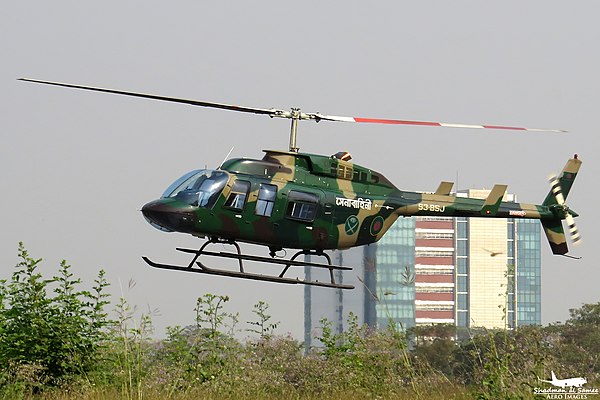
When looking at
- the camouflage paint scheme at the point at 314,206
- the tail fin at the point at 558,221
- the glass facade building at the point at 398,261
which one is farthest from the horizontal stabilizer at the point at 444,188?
the glass facade building at the point at 398,261

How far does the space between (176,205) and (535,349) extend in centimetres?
714

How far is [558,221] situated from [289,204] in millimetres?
6027

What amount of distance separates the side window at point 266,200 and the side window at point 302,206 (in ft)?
0.91

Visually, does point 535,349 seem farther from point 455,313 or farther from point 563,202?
point 455,313

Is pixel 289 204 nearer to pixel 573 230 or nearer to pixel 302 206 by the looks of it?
pixel 302 206

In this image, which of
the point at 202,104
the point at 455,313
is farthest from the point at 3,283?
the point at 455,313

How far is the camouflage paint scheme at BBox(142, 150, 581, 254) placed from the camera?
15539mm

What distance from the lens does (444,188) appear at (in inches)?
719

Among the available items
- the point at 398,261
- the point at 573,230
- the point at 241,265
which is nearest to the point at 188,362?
the point at 241,265

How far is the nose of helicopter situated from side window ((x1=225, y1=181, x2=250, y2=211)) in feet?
2.07

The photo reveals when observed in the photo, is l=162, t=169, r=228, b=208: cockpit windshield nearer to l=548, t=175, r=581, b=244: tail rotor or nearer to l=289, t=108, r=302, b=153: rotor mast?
l=289, t=108, r=302, b=153: rotor mast

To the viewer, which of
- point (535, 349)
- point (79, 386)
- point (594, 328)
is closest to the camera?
point (535, 349)

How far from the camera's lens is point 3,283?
1373 cm

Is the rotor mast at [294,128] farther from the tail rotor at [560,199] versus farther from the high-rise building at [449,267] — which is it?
the high-rise building at [449,267]
